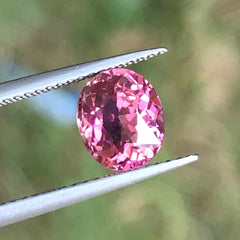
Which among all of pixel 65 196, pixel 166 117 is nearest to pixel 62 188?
pixel 65 196

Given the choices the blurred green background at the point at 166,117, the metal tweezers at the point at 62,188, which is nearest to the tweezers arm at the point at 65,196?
the metal tweezers at the point at 62,188

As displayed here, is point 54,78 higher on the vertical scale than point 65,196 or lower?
higher

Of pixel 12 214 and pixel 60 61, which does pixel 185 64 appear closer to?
pixel 60 61

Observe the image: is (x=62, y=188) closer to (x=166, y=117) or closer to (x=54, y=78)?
(x=54, y=78)

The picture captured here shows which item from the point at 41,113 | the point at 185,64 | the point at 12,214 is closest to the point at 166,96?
the point at 185,64

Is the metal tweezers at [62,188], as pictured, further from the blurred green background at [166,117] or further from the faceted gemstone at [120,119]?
the blurred green background at [166,117]

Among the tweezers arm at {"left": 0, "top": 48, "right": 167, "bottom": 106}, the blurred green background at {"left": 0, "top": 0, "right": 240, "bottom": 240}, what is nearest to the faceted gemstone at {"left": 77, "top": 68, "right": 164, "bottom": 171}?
the tweezers arm at {"left": 0, "top": 48, "right": 167, "bottom": 106}

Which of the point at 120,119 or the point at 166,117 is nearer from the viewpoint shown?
the point at 120,119
